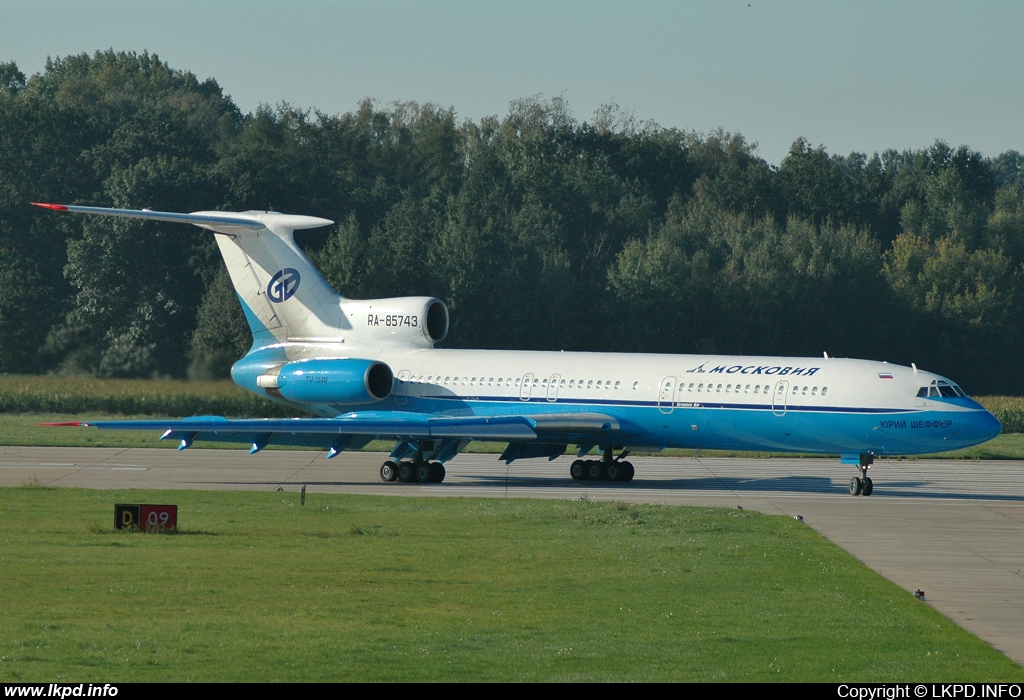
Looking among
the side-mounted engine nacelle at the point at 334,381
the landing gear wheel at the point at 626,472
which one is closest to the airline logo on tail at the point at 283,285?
the side-mounted engine nacelle at the point at 334,381

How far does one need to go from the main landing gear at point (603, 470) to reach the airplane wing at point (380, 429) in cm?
108

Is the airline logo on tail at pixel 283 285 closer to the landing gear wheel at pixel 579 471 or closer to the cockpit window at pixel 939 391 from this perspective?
the landing gear wheel at pixel 579 471

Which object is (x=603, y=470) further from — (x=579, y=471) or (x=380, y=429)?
(x=380, y=429)

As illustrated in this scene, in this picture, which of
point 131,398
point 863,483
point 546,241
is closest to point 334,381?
point 863,483

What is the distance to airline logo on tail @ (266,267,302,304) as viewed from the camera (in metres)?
36.7

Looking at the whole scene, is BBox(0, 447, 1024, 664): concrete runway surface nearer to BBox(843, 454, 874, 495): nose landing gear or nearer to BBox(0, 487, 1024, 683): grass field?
BBox(843, 454, 874, 495): nose landing gear

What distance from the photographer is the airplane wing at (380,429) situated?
29969mm

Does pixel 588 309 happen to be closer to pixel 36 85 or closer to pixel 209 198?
pixel 209 198

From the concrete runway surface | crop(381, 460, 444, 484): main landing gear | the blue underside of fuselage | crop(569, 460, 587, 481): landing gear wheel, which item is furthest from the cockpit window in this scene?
crop(381, 460, 444, 484): main landing gear

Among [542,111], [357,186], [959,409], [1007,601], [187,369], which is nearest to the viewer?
[1007,601]

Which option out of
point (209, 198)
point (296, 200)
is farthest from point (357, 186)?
point (209, 198)

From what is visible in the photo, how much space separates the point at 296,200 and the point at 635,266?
20.2m

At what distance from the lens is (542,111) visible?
9456 cm

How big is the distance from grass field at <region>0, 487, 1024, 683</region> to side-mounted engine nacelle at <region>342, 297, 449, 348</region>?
1262 cm
